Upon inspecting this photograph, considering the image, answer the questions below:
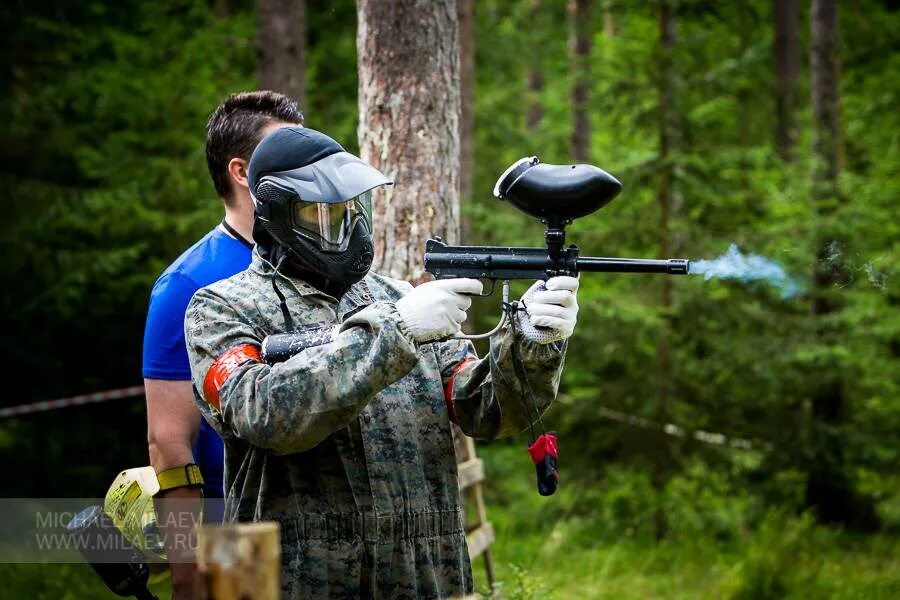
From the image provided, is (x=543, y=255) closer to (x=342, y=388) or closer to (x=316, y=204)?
(x=316, y=204)

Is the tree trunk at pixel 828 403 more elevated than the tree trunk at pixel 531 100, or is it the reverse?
the tree trunk at pixel 531 100

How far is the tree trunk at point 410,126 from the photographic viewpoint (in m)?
5.01

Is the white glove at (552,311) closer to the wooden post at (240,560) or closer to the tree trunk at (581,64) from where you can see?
the wooden post at (240,560)

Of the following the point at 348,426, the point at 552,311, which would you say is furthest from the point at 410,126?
the point at 348,426

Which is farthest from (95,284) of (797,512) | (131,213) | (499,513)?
(797,512)

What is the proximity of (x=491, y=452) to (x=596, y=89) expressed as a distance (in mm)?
4570

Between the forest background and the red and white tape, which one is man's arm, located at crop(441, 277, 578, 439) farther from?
the red and white tape

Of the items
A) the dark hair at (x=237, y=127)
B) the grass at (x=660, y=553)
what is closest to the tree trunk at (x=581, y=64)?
the grass at (x=660, y=553)

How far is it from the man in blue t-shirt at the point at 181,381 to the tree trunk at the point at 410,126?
51.4 inches

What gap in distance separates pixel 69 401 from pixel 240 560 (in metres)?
7.73

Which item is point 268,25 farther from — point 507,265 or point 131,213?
point 507,265

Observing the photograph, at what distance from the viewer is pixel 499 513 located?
10578 millimetres

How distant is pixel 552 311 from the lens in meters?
2.80

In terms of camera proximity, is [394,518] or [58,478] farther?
[58,478]
